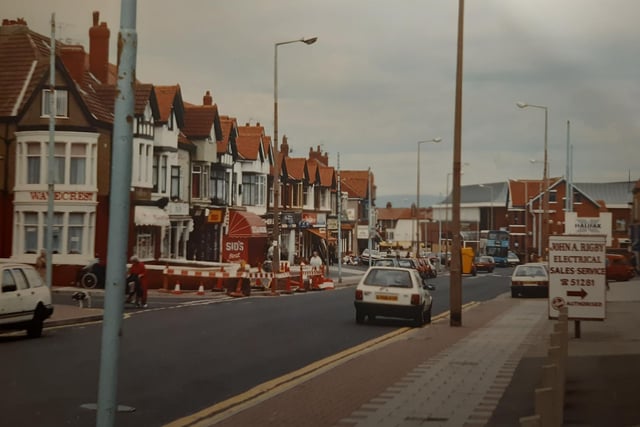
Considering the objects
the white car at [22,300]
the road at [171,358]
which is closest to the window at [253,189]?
the road at [171,358]

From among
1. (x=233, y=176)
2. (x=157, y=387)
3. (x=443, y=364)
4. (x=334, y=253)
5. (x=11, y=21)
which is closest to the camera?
(x=157, y=387)

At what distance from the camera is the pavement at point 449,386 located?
37.7 ft

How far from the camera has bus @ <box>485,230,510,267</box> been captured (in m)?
112

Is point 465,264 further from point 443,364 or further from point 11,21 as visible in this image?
point 443,364

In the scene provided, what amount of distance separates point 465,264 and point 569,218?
55981 millimetres

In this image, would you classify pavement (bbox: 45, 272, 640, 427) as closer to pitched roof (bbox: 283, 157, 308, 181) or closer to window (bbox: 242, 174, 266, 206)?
window (bbox: 242, 174, 266, 206)

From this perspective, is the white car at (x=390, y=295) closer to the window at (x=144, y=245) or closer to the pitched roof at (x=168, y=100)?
the window at (x=144, y=245)

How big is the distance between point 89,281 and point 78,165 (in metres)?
4.96

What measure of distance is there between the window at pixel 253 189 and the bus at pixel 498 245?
41.9m

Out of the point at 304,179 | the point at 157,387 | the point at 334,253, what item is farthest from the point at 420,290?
the point at 334,253

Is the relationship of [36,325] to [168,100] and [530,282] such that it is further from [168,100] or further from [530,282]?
[168,100]

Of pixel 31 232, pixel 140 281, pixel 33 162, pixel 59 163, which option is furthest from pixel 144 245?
pixel 140 281

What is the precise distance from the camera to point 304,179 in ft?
305

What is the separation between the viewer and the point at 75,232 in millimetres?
41406
